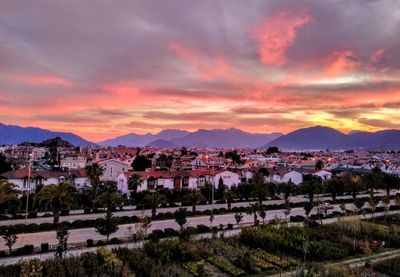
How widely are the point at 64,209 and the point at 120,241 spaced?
57.7ft

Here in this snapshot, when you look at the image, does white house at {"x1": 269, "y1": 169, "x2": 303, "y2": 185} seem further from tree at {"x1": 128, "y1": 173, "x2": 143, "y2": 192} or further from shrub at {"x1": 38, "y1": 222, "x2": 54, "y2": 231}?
shrub at {"x1": 38, "y1": 222, "x2": 54, "y2": 231}

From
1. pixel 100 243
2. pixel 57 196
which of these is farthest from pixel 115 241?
pixel 57 196

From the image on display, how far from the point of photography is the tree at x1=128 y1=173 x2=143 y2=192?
67.1 meters

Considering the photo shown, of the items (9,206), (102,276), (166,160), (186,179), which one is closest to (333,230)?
(102,276)

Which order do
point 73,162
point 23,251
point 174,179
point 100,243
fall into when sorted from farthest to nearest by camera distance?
point 73,162, point 174,179, point 100,243, point 23,251

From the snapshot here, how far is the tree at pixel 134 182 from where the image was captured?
220 feet

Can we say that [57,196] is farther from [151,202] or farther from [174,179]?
[174,179]

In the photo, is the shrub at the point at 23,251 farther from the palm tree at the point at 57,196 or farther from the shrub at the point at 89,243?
the palm tree at the point at 57,196

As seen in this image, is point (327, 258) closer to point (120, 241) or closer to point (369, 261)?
point (369, 261)

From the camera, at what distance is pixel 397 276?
24.7 meters

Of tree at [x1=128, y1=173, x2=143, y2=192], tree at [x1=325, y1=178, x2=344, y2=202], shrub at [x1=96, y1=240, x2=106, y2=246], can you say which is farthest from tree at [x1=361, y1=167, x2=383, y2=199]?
shrub at [x1=96, y1=240, x2=106, y2=246]

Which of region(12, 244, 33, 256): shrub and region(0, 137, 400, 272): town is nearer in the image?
region(12, 244, 33, 256): shrub

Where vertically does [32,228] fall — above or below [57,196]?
below

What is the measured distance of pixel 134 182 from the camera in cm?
6694
